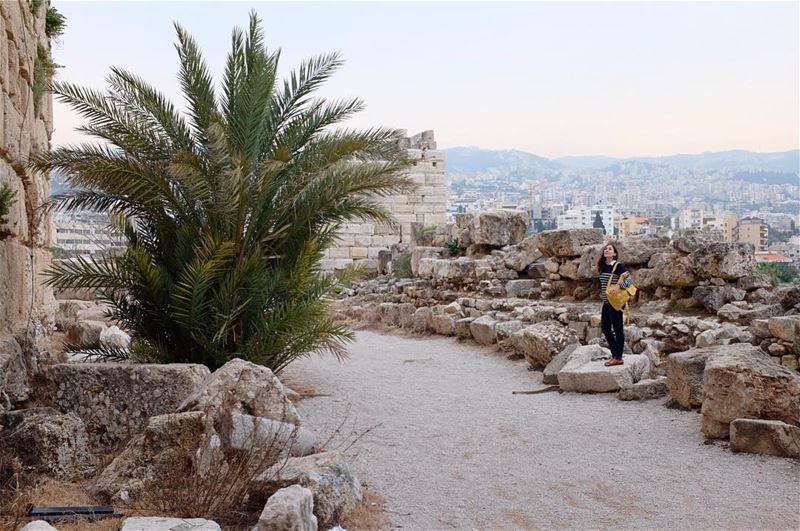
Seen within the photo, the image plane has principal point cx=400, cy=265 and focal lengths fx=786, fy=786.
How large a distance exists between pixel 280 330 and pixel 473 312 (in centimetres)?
664

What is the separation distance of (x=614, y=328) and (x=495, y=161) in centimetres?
7209

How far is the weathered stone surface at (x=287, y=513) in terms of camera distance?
12.9 feet

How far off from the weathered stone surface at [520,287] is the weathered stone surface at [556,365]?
4695mm

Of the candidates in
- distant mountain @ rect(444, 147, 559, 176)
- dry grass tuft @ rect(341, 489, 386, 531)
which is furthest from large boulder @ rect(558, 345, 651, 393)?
distant mountain @ rect(444, 147, 559, 176)

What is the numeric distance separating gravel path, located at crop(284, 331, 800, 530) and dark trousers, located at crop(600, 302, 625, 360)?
0.85 m

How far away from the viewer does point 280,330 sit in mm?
8438

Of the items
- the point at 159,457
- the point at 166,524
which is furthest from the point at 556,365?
the point at 166,524

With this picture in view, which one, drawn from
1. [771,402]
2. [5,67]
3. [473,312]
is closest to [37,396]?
[5,67]

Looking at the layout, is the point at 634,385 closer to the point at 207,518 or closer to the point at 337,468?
the point at 337,468

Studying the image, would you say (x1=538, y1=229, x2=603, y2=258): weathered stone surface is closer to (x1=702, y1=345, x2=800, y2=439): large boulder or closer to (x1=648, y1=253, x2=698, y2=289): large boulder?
(x1=648, y1=253, x2=698, y2=289): large boulder

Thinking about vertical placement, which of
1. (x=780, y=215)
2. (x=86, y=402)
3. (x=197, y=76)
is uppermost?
(x=197, y=76)

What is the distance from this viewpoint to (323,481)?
4.59 metres

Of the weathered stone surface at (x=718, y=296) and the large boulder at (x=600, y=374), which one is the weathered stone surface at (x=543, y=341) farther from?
the weathered stone surface at (x=718, y=296)

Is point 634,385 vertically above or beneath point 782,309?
beneath
